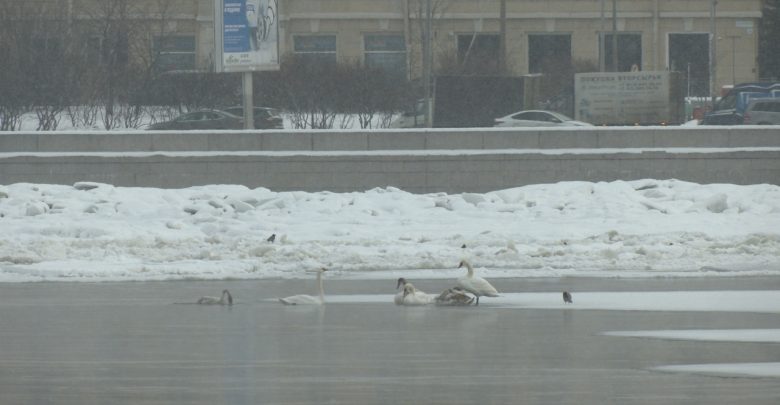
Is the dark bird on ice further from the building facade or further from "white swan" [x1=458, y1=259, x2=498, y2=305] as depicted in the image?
the building facade

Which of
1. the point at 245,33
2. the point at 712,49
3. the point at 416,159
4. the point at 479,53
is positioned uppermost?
the point at 712,49

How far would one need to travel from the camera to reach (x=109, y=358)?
10.9 m

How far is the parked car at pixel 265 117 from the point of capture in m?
39.4

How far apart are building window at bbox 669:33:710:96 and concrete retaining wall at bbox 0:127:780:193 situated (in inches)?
1556

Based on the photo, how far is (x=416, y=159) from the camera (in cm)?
2592

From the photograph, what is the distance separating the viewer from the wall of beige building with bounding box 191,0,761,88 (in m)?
62.1

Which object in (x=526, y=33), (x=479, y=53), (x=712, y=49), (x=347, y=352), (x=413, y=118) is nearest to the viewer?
(x=347, y=352)

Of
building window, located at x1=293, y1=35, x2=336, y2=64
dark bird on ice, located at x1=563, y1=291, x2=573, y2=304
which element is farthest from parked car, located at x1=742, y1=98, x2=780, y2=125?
dark bird on ice, located at x1=563, y1=291, x2=573, y2=304

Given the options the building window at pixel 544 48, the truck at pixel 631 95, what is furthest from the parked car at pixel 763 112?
the building window at pixel 544 48

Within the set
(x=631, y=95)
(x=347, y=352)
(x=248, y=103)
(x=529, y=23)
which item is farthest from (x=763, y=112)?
(x=347, y=352)

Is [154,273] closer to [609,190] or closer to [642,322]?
[642,322]

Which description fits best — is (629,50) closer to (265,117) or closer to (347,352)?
(265,117)

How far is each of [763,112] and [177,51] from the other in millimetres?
24490

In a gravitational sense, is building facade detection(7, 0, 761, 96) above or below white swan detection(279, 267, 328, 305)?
above
